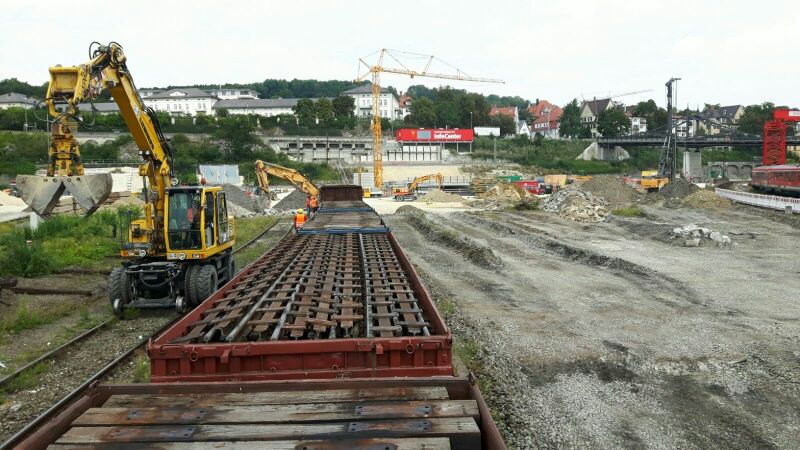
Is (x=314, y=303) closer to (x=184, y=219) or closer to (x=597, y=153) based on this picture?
(x=184, y=219)

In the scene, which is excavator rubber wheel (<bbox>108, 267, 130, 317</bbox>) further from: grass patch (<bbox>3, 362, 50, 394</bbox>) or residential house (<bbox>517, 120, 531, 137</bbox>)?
residential house (<bbox>517, 120, 531, 137</bbox>)

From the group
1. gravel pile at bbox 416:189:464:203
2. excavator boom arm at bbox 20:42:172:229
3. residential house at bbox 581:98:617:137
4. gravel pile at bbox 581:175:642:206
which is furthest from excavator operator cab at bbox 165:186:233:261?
residential house at bbox 581:98:617:137

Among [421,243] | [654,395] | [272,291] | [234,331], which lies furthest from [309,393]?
[421,243]

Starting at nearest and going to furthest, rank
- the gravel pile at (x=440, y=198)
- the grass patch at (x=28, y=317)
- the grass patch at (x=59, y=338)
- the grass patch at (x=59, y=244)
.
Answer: the grass patch at (x=59, y=338), the grass patch at (x=28, y=317), the grass patch at (x=59, y=244), the gravel pile at (x=440, y=198)

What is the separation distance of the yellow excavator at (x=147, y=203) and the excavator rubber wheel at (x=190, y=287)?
15 mm

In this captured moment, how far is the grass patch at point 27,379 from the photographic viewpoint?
7.69 metres


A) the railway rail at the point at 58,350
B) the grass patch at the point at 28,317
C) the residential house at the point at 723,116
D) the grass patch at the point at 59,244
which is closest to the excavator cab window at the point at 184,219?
the grass patch at the point at 59,244

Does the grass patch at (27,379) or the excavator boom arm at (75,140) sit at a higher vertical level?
the excavator boom arm at (75,140)

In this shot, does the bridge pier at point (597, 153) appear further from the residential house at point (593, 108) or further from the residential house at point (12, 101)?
the residential house at point (12, 101)

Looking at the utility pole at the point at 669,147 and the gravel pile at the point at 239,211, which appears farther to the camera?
the utility pole at the point at 669,147

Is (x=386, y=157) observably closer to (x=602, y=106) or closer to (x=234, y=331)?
(x=602, y=106)

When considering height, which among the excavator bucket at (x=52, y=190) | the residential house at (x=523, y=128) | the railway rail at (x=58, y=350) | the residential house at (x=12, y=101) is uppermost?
the residential house at (x=12, y=101)

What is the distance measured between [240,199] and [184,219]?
2985 centimetres

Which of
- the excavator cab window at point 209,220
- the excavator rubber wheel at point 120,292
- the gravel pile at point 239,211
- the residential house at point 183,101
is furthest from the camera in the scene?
the residential house at point 183,101
